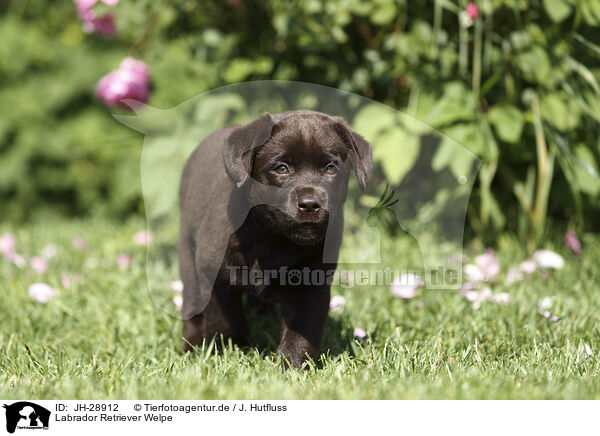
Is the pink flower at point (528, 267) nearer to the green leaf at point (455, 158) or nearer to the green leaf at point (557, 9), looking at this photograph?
the green leaf at point (455, 158)

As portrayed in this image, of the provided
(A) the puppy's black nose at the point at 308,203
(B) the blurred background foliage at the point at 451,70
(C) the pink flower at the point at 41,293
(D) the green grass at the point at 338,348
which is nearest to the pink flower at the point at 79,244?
(D) the green grass at the point at 338,348

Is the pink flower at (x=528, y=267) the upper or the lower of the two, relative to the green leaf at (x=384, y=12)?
lower

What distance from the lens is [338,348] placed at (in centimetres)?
250

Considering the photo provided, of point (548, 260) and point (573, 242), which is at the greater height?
point (573, 242)

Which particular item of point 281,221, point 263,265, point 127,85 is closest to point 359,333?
point 263,265

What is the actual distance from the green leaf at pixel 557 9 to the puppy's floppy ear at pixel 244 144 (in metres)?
1.87

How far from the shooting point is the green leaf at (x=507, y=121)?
10.9 feet

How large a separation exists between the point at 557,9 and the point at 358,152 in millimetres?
1748

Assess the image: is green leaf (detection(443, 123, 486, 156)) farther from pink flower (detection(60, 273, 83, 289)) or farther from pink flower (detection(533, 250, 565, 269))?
pink flower (detection(60, 273, 83, 289))

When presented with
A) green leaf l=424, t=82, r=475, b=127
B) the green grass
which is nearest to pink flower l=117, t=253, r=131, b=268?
the green grass

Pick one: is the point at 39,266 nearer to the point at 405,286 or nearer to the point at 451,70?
the point at 405,286

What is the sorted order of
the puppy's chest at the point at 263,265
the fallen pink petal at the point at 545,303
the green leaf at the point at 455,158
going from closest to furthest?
the puppy's chest at the point at 263,265
the fallen pink petal at the point at 545,303
the green leaf at the point at 455,158
